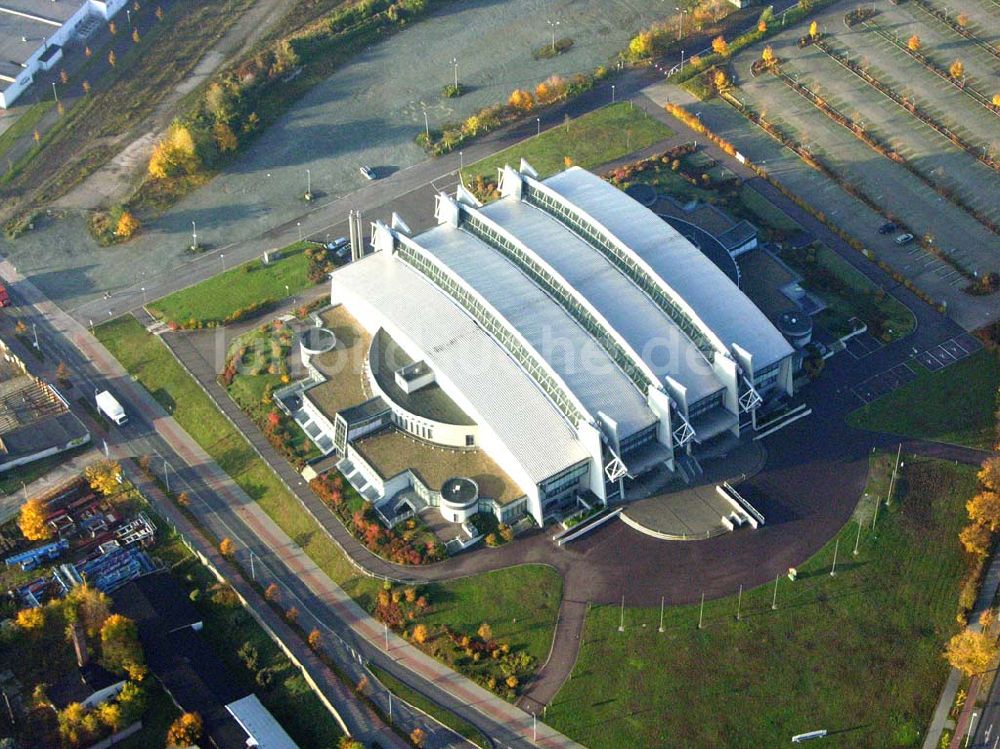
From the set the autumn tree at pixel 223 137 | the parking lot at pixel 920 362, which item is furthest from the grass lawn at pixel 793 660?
the autumn tree at pixel 223 137

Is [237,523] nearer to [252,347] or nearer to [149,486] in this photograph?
[149,486]

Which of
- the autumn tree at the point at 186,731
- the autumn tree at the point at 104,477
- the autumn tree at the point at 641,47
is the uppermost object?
the autumn tree at the point at 641,47

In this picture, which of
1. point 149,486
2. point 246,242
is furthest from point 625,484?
point 246,242

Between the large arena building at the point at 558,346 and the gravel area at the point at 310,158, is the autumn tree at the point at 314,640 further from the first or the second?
the gravel area at the point at 310,158

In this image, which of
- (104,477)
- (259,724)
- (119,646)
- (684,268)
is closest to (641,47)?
(684,268)

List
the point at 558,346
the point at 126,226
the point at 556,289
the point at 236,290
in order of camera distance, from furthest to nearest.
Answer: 1. the point at 126,226
2. the point at 236,290
3. the point at 556,289
4. the point at 558,346

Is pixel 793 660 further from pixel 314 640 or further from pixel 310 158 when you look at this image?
pixel 310 158
